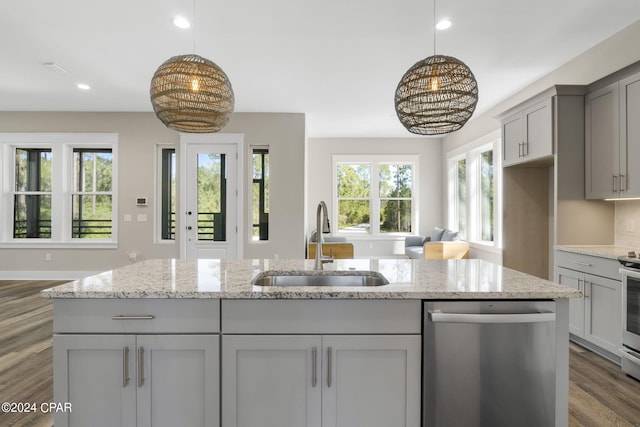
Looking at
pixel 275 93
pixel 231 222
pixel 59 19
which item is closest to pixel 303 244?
pixel 231 222

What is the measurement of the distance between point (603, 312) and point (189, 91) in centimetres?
337

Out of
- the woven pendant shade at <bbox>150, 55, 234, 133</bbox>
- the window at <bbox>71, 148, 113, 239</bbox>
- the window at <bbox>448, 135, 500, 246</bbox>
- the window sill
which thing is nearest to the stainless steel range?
the woven pendant shade at <bbox>150, 55, 234, 133</bbox>

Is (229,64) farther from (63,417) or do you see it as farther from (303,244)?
(63,417)

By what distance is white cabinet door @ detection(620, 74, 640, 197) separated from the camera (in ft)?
9.18

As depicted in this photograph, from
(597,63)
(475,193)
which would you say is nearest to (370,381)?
(597,63)

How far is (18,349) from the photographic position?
10.0ft

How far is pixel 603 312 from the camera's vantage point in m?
2.82

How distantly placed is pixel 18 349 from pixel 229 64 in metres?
3.38

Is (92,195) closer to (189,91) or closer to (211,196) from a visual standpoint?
(211,196)

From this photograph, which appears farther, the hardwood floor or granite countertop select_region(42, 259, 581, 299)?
the hardwood floor

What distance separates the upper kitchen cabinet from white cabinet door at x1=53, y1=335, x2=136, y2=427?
3.66 metres

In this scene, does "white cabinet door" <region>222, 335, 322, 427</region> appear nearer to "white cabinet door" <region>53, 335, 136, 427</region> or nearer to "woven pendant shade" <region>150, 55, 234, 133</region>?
"white cabinet door" <region>53, 335, 136, 427</region>

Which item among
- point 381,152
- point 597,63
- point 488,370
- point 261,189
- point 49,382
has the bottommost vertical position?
point 49,382

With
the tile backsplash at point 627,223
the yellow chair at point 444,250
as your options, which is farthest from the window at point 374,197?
the tile backsplash at point 627,223
